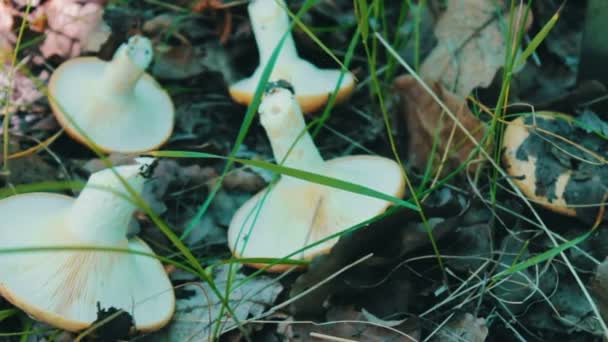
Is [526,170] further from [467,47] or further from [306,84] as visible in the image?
[306,84]

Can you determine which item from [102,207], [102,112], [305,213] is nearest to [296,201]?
[305,213]

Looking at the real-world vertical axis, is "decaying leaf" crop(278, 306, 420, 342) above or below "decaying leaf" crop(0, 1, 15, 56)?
below

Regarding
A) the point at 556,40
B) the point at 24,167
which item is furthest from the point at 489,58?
the point at 24,167

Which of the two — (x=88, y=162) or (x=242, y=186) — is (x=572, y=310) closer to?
(x=242, y=186)

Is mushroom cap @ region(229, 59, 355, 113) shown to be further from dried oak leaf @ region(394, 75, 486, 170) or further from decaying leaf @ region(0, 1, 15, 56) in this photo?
decaying leaf @ region(0, 1, 15, 56)

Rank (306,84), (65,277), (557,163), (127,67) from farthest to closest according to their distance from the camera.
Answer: (306,84)
(127,67)
(557,163)
(65,277)

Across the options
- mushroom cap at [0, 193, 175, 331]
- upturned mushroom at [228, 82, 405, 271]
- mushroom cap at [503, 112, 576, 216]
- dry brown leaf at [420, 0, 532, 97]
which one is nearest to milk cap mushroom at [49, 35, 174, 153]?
mushroom cap at [0, 193, 175, 331]
